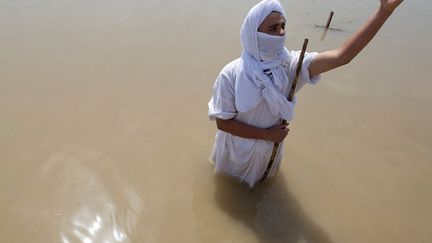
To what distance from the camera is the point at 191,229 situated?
8.80 feet

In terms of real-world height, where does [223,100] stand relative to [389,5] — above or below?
below

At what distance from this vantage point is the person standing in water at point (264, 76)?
6.68ft

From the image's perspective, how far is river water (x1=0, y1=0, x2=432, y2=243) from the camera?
8.92 feet

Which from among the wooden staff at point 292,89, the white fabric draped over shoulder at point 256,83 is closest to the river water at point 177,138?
the wooden staff at point 292,89

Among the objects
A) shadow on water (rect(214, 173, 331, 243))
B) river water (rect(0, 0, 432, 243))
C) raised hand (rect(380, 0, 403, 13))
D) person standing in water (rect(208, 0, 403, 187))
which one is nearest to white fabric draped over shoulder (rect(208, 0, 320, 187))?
person standing in water (rect(208, 0, 403, 187))

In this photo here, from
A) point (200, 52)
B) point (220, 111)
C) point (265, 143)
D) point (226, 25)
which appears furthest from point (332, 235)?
point (226, 25)

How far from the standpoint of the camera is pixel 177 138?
3.41 m

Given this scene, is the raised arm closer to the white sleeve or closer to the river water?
the white sleeve

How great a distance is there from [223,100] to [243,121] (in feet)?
0.66

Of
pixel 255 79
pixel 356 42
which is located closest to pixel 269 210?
pixel 255 79

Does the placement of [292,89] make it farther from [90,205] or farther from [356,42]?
[90,205]

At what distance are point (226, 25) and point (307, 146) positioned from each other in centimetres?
232

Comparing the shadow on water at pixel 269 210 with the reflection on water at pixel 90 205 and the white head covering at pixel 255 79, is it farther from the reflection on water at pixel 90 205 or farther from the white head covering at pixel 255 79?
the white head covering at pixel 255 79

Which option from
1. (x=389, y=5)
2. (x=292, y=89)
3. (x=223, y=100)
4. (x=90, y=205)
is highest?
(x=389, y=5)
